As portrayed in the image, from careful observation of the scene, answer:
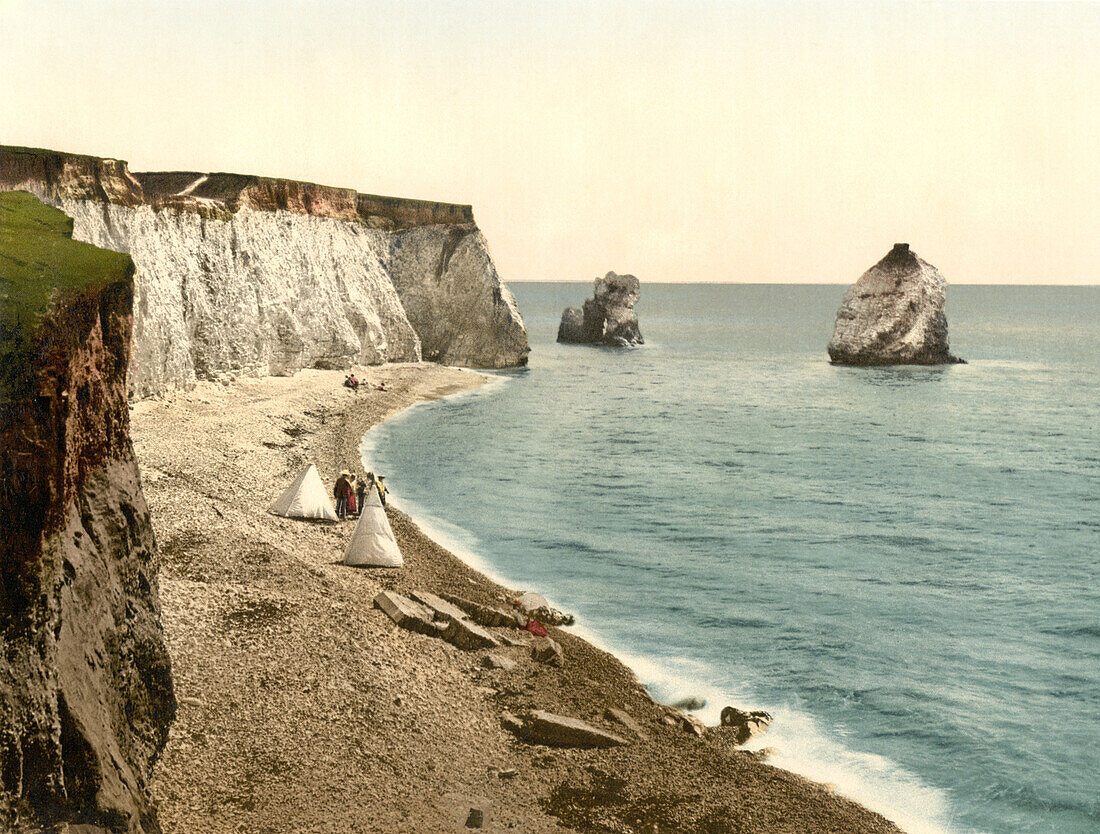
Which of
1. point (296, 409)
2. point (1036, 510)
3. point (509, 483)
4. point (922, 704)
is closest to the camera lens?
point (922, 704)

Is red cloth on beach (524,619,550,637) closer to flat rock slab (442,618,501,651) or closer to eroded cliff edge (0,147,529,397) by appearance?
flat rock slab (442,618,501,651)

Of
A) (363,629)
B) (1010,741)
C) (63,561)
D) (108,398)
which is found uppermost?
(108,398)

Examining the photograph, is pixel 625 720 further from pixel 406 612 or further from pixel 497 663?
pixel 406 612

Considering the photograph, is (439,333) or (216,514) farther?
(439,333)

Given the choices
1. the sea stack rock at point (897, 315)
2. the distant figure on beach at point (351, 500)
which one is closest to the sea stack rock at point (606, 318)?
the sea stack rock at point (897, 315)

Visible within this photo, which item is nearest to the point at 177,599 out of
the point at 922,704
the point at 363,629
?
the point at 363,629

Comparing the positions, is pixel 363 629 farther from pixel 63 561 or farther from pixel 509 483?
pixel 509 483

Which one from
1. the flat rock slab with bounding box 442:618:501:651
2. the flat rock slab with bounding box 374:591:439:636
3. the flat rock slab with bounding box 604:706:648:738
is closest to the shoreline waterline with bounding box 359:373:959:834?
the flat rock slab with bounding box 604:706:648:738

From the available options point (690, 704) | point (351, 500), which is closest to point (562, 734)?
point (690, 704)
